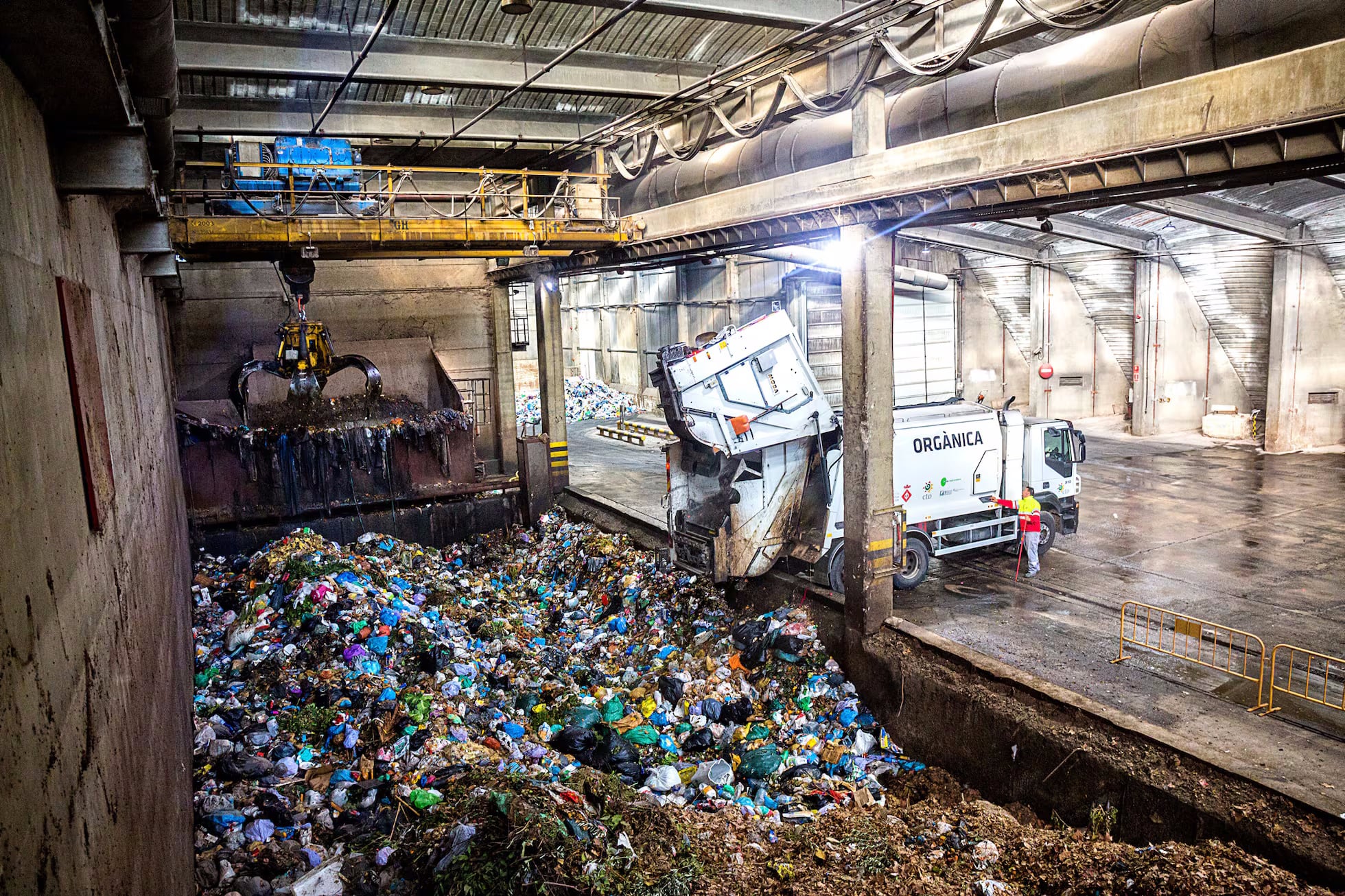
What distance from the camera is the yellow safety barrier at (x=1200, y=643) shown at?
24.2ft

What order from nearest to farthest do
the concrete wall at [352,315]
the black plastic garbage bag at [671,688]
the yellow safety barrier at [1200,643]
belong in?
the yellow safety barrier at [1200,643], the black plastic garbage bag at [671,688], the concrete wall at [352,315]

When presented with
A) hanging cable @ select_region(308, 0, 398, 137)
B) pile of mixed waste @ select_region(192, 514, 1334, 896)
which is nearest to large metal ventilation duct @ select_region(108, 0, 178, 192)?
hanging cable @ select_region(308, 0, 398, 137)

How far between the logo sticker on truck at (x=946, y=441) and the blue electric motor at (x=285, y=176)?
772cm

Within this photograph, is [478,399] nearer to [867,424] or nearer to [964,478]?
[964,478]

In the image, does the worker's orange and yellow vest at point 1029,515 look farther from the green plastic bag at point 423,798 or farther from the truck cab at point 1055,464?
the green plastic bag at point 423,798

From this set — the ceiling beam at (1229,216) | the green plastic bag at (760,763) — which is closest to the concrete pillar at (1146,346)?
the ceiling beam at (1229,216)

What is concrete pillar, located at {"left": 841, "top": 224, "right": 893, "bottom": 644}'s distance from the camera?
8.24 m

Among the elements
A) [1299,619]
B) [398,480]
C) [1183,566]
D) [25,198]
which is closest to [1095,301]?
[1183,566]

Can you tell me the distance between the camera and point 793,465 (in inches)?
398

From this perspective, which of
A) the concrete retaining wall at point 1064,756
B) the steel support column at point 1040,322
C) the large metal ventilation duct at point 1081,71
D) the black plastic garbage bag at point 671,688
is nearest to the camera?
the large metal ventilation duct at point 1081,71

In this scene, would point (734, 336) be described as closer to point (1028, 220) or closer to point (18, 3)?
point (18, 3)

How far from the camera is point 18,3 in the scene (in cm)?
208

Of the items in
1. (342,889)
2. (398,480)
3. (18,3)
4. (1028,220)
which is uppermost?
(1028,220)

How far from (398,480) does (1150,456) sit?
1536 centimetres
